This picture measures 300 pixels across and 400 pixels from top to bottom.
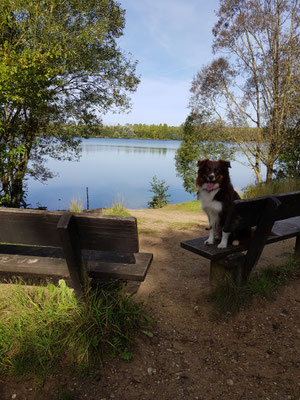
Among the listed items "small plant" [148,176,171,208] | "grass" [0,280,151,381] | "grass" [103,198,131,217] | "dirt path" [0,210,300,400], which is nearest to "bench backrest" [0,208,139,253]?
"grass" [0,280,151,381]

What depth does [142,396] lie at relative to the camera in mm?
2141

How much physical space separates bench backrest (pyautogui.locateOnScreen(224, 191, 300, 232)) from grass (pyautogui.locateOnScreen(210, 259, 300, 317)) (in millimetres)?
770

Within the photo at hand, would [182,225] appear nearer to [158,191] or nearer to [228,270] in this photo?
[228,270]

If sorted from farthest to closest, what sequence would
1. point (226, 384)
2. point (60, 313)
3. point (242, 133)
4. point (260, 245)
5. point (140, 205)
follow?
point (140, 205), point (242, 133), point (260, 245), point (60, 313), point (226, 384)

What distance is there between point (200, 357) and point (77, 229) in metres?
1.60

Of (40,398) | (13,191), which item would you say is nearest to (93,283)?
(40,398)

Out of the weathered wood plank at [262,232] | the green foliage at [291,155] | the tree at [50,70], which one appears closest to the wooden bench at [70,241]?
the weathered wood plank at [262,232]

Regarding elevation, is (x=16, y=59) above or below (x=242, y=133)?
above

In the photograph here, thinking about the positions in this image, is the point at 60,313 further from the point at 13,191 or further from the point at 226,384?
the point at 13,191

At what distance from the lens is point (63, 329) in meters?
2.45

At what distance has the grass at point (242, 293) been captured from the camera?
3090mm

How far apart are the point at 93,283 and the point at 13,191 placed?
10256 millimetres

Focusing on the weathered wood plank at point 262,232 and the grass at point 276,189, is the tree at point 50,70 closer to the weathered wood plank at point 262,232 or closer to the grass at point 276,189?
the weathered wood plank at point 262,232

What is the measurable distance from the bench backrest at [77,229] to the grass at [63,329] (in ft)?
1.80
